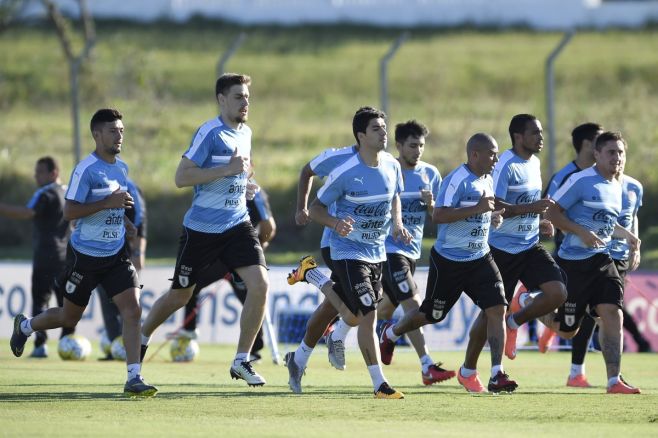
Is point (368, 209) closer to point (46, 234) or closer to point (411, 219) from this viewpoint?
point (411, 219)

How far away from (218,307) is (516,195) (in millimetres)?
7409

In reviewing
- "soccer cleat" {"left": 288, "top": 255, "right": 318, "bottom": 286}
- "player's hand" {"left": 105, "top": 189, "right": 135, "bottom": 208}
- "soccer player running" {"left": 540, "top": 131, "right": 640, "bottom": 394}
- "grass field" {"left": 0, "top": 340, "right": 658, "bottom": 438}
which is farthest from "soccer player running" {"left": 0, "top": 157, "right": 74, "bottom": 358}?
"soccer player running" {"left": 540, "top": 131, "right": 640, "bottom": 394}

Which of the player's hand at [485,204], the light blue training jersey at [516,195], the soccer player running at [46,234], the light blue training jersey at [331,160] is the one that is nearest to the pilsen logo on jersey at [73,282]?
the light blue training jersey at [331,160]

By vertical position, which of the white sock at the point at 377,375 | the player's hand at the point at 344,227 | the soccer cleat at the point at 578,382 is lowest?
the soccer cleat at the point at 578,382

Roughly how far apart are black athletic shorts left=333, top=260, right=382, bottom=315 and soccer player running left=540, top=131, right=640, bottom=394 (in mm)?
1806

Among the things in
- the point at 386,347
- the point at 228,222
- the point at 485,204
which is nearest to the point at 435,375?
the point at 386,347

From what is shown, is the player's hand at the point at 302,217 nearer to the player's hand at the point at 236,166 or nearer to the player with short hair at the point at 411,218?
the player's hand at the point at 236,166

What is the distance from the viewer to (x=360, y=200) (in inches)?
468

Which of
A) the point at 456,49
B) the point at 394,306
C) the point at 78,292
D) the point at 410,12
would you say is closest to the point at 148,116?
the point at 394,306

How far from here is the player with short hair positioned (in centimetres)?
1366

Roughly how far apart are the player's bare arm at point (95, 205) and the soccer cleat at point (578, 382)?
15.3 ft

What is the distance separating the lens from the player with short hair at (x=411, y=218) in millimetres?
13656

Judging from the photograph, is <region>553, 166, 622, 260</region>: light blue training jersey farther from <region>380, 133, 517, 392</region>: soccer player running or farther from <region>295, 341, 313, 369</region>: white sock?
<region>295, 341, 313, 369</region>: white sock

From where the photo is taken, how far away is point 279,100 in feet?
148
